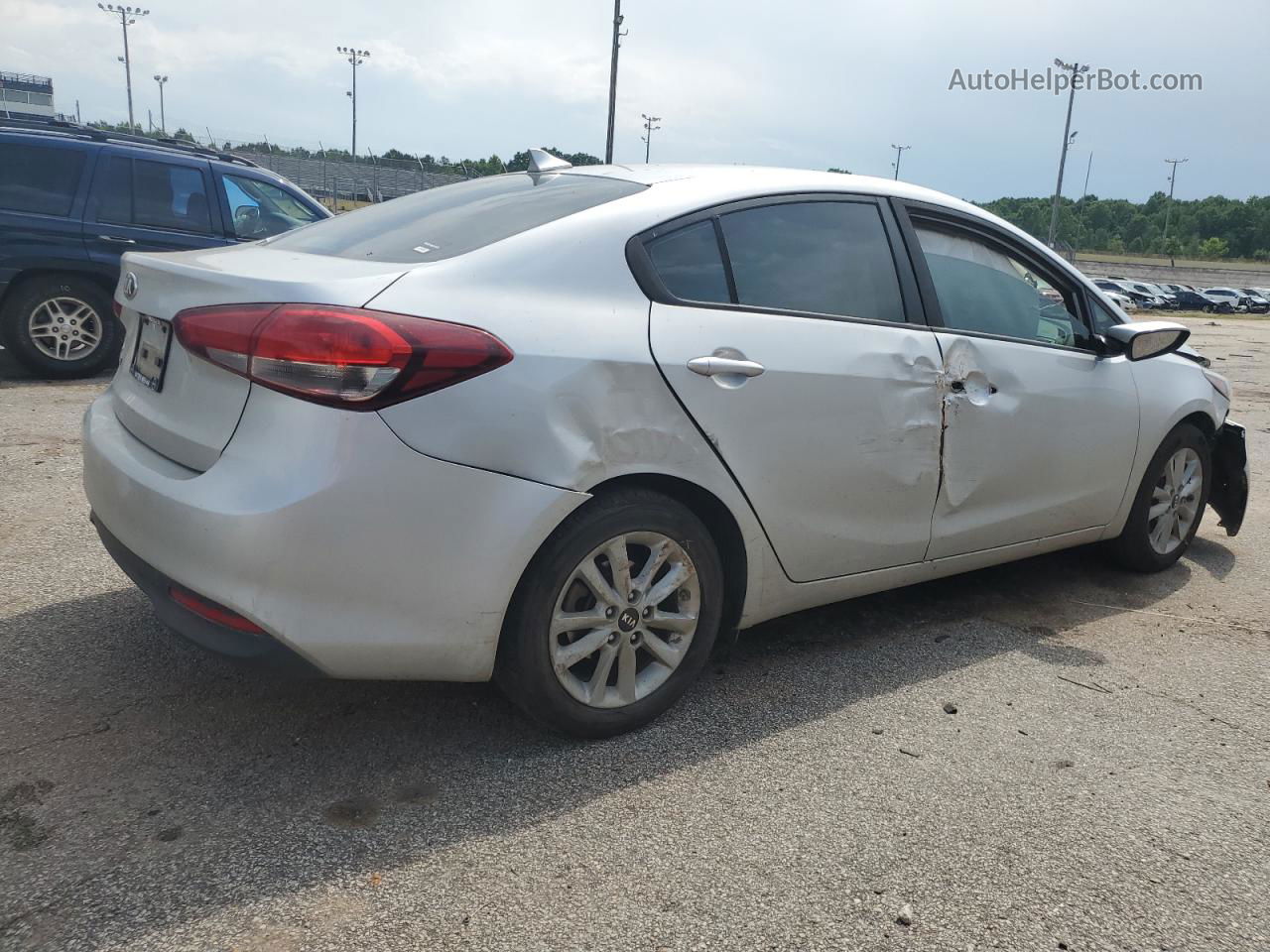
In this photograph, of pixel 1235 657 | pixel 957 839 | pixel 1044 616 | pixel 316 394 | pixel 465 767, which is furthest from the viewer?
pixel 1044 616

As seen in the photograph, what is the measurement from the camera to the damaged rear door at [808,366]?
9.82 feet

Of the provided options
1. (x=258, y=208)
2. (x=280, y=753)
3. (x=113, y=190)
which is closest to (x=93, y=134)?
(x=113, y=190)

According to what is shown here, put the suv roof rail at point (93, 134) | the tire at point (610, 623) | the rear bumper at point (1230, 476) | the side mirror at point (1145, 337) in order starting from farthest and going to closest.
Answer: the suv roof rail at point (93, 134) < the rear bumper at point (1230, 476) < the side mirror at point (1145, 337) < the tire at point (610, 623)

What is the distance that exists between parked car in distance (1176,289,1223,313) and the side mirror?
60044 mm

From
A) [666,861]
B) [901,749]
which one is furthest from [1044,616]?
[666,861]

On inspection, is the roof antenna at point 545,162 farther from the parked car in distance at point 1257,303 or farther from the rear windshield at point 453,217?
the parked car in distance at point 1257,303

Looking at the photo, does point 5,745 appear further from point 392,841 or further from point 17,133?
point 17,133

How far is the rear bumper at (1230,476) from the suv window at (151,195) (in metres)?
7.49

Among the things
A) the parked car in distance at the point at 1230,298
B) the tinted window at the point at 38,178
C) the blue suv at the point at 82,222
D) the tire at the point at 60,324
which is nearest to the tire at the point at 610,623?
the blue suv at the point at 82,222

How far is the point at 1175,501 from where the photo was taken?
4844mm

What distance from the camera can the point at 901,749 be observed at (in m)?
3.06

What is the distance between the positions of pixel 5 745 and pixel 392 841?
1.12 metres

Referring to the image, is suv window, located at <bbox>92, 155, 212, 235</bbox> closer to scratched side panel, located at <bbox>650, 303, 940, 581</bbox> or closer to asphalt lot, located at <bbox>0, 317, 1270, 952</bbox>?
asphalt lot, located at <bbox>0, 317, 1270, 952</bbox>

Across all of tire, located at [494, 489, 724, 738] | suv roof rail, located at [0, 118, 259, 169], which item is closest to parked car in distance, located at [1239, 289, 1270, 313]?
suv roof rail, located at [0, 118, 259, 169]
